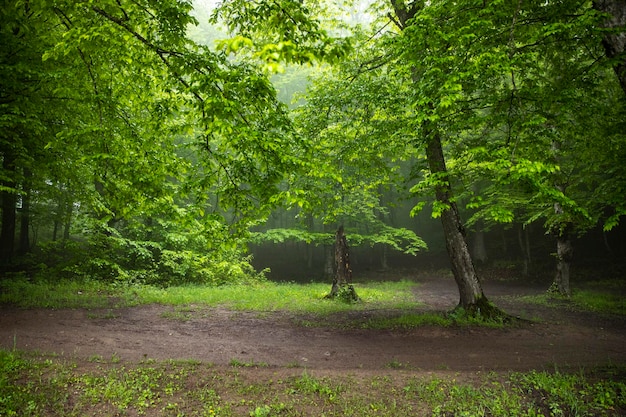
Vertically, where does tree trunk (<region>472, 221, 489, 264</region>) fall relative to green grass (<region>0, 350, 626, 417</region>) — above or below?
above

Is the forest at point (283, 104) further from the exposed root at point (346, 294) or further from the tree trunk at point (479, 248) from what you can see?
the tree trunk at point (479, 248)

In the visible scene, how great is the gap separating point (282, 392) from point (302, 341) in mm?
3261

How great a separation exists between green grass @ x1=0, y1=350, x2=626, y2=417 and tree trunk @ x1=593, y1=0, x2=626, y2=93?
16.3ft

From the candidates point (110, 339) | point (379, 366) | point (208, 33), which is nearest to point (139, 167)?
point (110, 339)

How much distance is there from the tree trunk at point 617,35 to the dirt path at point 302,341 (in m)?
5.41

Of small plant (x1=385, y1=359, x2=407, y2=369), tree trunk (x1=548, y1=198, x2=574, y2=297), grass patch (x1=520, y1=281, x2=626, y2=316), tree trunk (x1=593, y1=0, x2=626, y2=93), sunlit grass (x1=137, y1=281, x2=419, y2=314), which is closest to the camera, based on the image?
tree trunk (x1=593, y1=0, x2=626, y2=93)

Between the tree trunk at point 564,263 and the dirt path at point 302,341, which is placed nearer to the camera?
the dirt path at point 302,341

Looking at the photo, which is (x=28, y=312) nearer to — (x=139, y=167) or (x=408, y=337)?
(x=139, y=167)

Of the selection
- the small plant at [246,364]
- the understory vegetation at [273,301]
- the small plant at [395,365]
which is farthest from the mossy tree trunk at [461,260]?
the small plant at [246,364]

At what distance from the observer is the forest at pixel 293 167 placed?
4.96m

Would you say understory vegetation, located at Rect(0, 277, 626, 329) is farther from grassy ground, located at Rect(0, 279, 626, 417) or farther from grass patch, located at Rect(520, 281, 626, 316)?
grassy ground, located at Rect(0, 279, 626, 417)

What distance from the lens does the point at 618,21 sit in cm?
540

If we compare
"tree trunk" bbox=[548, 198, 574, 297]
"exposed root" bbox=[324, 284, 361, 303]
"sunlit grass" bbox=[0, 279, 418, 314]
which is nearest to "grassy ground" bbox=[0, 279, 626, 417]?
"sunlit grass" bbox=[0, 279, 418, 314]

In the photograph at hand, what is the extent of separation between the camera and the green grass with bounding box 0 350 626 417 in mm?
4832
